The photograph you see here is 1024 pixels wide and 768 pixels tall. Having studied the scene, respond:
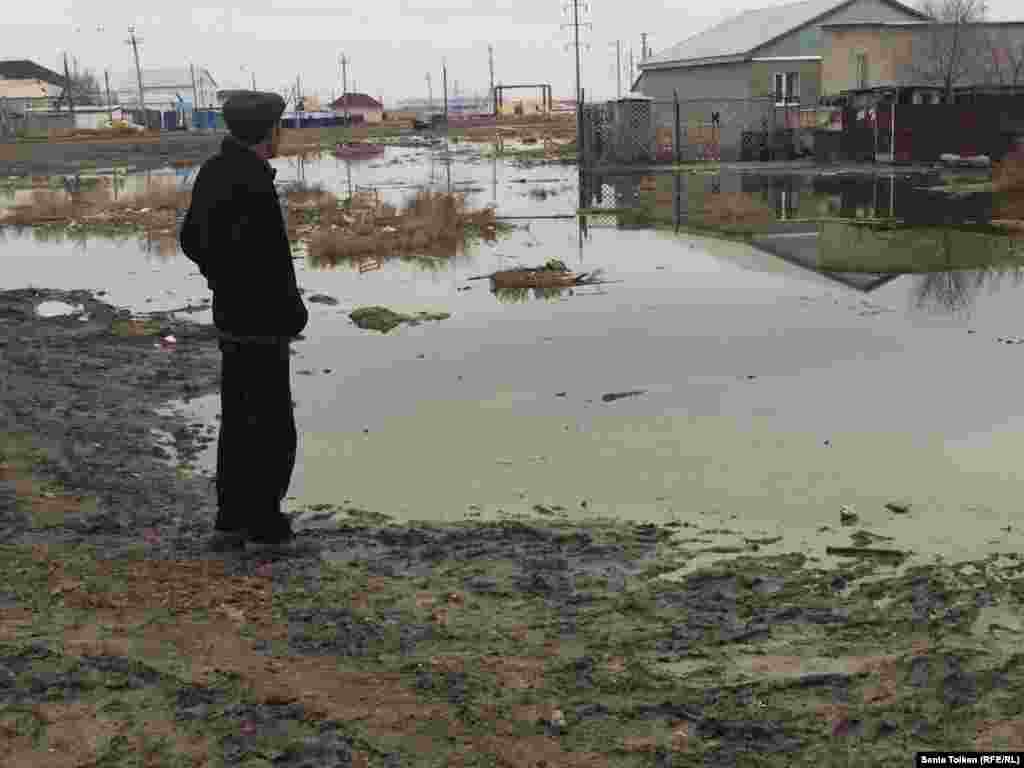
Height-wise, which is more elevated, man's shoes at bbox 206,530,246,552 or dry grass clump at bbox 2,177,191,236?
dry grass clump at bbox 2,177,191,236

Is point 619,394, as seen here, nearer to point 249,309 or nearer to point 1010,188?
point 249,309

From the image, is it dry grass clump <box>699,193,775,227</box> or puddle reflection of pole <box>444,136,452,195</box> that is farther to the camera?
puddle reflection of pole <box>444,136,452,195</box>

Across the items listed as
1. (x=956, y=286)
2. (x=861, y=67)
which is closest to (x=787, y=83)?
(x=861, y=67)

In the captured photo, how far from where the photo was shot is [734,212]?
19.2 metres

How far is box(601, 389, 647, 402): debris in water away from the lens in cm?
779

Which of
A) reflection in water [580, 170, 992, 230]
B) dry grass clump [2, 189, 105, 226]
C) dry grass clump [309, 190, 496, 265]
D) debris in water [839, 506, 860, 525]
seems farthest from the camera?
dry grass clump [2, 189, 105, 226]

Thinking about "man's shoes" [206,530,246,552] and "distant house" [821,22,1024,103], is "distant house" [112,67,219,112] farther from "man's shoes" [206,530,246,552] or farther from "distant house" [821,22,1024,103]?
"man's shoes" [206,530,246,552]

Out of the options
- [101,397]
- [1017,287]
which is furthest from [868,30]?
[101,397]

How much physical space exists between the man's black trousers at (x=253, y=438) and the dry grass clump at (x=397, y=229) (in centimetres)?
1045

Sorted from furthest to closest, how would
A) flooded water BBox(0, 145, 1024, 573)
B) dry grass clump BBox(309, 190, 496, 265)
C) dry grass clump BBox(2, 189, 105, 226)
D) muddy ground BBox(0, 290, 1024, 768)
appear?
dry grass clump BBox(2, 189, 105, 226), dry grass clump BBox(309, 190, 496, 265), flooded water BBox(0, 145, 1024, 573), muddy ground BBox(0, 290, 1024, 768)

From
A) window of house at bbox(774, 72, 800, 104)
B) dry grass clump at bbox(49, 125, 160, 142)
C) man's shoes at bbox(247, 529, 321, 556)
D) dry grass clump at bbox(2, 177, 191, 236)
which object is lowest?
man's shoes at bbox(247, 529, 321, 556)

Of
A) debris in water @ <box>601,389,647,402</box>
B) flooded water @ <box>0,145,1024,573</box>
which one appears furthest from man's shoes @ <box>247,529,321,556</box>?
debris in water @ <box>601,389,647,402</box>

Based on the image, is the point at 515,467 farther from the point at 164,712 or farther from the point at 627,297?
the point at 627,297

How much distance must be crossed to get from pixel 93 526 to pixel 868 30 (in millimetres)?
41380
